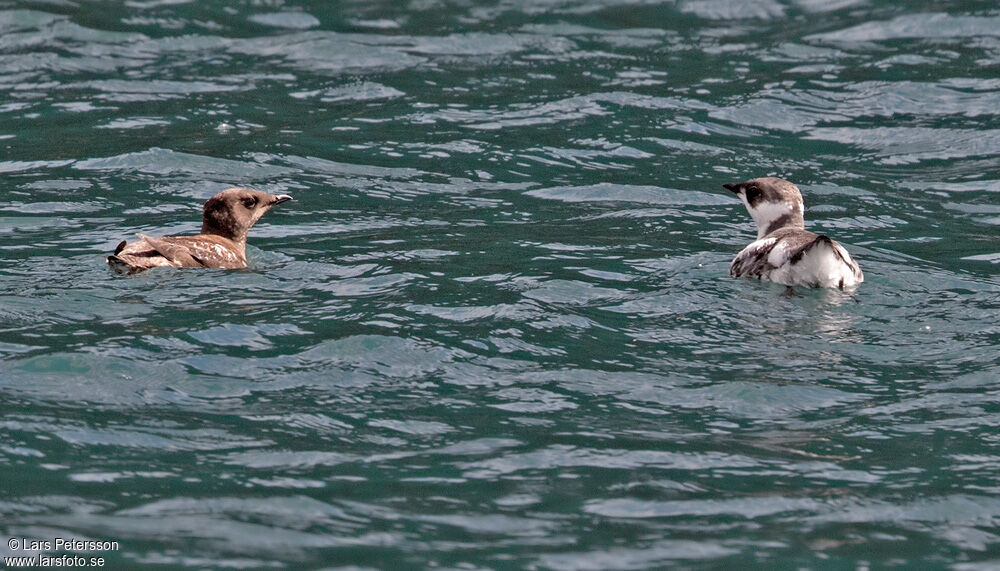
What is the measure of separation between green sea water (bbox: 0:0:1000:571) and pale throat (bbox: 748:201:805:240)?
23.4 inches

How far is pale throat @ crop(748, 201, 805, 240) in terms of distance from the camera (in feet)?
36.7

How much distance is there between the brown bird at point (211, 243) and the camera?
10023 mm

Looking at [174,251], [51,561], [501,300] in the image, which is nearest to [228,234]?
[174,251]

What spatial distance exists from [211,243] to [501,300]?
101 inches

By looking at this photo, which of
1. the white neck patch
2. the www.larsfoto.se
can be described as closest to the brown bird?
the white neck patch

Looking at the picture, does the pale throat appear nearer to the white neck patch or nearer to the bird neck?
the white neck patch

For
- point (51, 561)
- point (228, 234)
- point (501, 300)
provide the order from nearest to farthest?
point (51, 561), point (501, 300), point (228, 234)

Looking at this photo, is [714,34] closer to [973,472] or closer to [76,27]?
[76,27]

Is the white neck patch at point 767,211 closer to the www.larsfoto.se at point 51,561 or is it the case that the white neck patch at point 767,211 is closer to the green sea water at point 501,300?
the green sea water at point 501,300

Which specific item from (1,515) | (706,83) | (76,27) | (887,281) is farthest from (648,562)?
(76,27)

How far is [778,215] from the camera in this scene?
11219 millimetres

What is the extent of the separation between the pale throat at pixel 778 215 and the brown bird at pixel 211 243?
13.1ft

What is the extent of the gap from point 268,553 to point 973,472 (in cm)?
349

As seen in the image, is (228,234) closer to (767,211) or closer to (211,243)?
(211,243)
